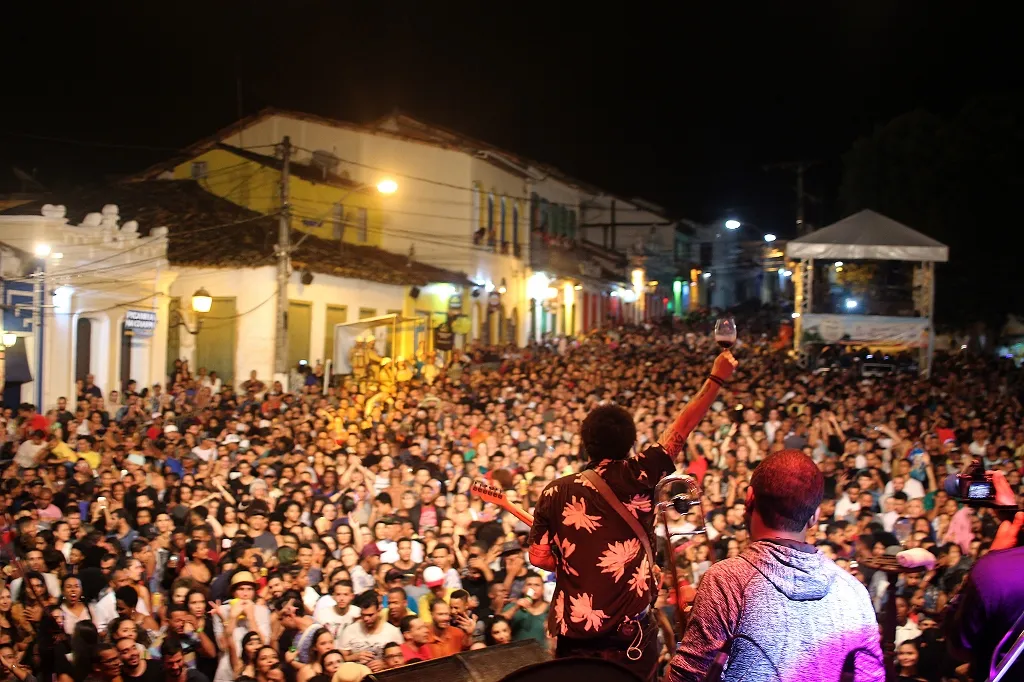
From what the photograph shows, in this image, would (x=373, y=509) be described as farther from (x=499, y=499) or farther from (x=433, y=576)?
(x=499, y=499)

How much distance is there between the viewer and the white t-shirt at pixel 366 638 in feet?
21.2

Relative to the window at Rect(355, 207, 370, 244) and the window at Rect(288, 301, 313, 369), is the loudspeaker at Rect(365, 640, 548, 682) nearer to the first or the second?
the window at Rect(288, 301, 313, 369)

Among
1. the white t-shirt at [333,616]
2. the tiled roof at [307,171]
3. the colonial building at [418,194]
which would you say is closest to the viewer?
the white t-shirt at [333,616]

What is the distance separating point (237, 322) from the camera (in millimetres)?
21438

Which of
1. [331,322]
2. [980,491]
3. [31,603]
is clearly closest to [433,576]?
[31,603]

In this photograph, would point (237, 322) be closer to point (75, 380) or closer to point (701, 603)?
point (75, 380)

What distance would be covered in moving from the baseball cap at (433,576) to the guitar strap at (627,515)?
3.98m

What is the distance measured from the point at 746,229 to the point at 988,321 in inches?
1457

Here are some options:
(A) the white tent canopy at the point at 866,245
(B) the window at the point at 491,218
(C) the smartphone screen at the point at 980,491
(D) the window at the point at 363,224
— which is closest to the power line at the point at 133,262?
(D) the window at the point at 363,224

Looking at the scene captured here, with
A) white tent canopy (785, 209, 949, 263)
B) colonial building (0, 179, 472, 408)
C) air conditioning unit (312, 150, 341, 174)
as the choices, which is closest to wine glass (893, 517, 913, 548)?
colonial building (0, 179, 472, 408)

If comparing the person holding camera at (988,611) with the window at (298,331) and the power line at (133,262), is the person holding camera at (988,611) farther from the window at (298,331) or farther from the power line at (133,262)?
the window at (298,331)

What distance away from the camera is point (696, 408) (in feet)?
11.5

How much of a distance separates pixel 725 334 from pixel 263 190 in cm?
2333

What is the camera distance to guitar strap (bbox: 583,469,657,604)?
3486 mm
